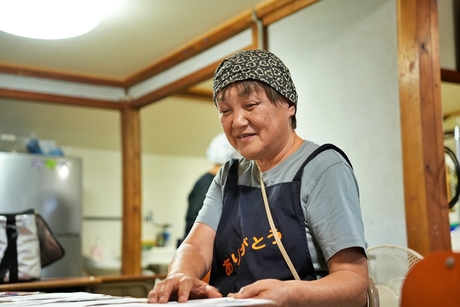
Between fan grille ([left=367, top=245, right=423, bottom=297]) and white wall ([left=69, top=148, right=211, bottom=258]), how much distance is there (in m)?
4.06

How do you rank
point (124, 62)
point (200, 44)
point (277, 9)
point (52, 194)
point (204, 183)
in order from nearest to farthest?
point (277, 9)
point (204, 183)
point (200, 44)
point (124, 62)
point (52, 194)

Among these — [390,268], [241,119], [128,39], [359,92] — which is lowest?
[390,268]

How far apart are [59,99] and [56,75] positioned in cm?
20

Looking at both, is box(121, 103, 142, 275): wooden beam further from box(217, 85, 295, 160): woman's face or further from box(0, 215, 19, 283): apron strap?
box(217, 85, 295, 160): woman's face

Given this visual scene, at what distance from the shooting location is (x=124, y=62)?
445cm

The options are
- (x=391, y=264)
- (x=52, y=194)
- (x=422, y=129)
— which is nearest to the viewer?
(x=391, y=264)

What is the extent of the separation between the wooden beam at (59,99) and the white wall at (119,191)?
1139 mm

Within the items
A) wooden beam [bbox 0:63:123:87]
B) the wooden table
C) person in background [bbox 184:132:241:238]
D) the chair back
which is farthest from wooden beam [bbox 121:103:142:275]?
the chair back

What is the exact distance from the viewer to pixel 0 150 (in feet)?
15.8

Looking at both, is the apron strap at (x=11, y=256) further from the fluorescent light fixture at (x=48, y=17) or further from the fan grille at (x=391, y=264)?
the fan grille at (x=391, y=264)

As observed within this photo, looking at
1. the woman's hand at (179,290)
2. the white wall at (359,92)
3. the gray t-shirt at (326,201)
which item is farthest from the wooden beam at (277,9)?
the woman's hand at (179,290)

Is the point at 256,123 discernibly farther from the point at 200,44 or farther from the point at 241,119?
the point at 200,44

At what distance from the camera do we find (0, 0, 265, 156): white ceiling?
3.47 metres

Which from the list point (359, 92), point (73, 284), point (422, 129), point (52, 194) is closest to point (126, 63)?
point (52, 194)
